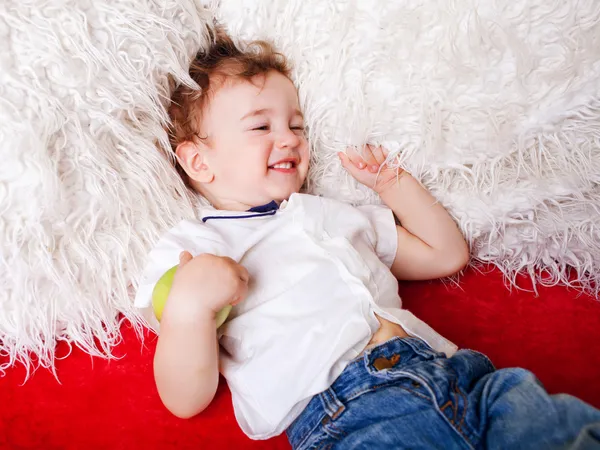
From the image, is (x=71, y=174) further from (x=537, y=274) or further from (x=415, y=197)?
(x=537, y=274)

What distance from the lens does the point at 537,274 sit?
1060 mm

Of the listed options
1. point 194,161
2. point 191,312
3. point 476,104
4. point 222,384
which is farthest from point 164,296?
point 476,104

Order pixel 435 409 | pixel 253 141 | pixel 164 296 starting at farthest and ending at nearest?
pixel 253 141, pixel 164 296, pixel 435 409

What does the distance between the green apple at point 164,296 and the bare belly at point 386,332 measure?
0.71 ft

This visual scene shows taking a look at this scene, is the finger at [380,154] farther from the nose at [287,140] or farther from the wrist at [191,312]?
the wrist at [191,312]

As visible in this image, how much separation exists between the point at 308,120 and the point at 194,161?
0.69ft

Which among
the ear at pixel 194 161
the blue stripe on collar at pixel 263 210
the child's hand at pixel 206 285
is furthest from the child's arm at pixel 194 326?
the ear at pixel 194 161

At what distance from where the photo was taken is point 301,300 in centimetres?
87

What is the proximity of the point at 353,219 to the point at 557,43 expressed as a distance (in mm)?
409

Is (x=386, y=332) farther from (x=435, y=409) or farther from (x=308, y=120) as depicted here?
(x=308, y=120)

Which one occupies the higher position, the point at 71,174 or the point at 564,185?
the point at 564,185

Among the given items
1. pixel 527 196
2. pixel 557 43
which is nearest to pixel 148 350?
pixel 527 196

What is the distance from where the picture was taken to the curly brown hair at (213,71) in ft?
3.33

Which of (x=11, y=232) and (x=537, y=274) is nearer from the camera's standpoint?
(x=11, y=232)
